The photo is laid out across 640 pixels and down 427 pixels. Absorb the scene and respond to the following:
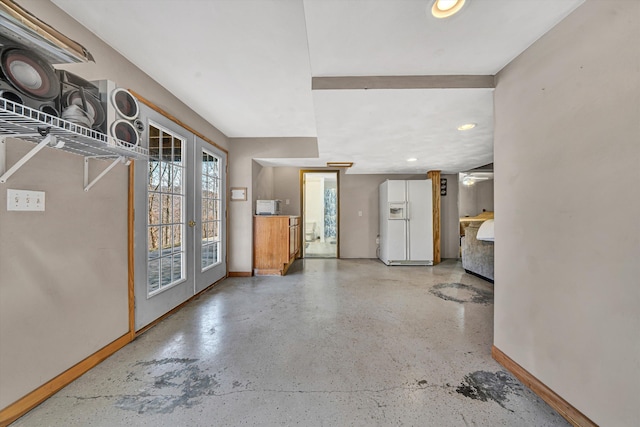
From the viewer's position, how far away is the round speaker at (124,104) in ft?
5.01

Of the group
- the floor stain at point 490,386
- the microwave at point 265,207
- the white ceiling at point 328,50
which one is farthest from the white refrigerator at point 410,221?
the floor stain at point 490,386

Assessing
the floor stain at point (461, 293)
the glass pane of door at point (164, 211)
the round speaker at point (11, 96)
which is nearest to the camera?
the round speaker at point (11, 96)

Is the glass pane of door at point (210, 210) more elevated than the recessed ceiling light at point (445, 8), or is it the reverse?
the recessed ceiling light at point (445, 8)

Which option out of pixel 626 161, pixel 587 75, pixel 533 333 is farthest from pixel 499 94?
pixel 533 333

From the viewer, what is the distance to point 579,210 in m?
1.19

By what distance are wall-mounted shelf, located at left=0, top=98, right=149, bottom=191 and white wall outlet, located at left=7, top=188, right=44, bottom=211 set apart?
0.08m

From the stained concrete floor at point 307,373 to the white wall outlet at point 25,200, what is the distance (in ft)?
3.53

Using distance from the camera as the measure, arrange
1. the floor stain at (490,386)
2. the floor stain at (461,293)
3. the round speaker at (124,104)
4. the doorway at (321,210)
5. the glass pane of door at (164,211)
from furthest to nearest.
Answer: the doorway at (321,210), the floor stain at (461,293), the glass pane of door at (164,211), the round speaker at (124,104), the floor stain at (490,386)

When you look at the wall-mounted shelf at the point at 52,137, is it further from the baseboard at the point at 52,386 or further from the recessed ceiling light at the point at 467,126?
the recessed ceiling light at the point at 467,126

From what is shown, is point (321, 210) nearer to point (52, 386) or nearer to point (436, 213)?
point (436, 213)

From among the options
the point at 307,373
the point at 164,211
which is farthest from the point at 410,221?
the point at 164,211

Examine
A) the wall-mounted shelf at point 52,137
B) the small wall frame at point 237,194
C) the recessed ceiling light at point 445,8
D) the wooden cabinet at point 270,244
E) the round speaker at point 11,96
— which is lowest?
the wooden cabinet at point 270,244

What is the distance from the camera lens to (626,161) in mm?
1010

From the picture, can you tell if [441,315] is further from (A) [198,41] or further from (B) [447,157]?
(A) [198,41]
